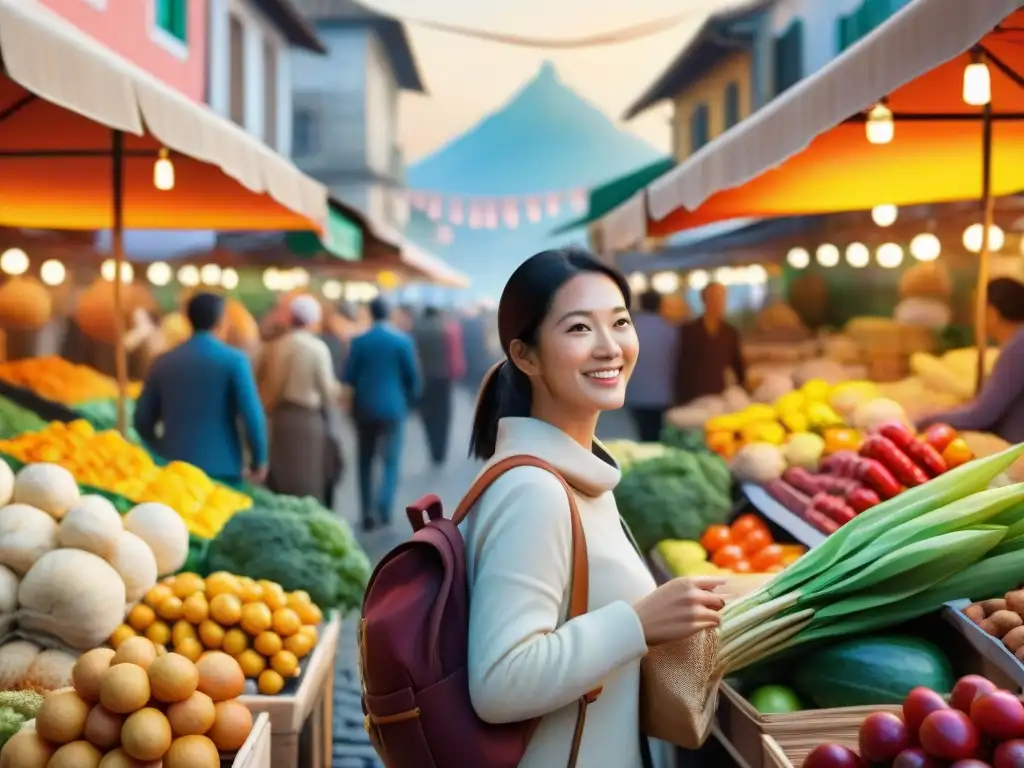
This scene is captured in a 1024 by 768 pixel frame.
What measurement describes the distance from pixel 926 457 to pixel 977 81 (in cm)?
156

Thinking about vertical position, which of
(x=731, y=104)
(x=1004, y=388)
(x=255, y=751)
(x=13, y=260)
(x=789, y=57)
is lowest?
(x=255, y=751)

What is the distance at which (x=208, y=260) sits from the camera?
47.9 ft

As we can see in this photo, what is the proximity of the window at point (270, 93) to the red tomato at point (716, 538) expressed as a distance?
20.2 metres

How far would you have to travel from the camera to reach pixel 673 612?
2.16m

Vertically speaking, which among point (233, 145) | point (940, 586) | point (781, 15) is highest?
point (781, 15)

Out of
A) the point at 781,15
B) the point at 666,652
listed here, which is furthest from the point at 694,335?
the point at 781,15

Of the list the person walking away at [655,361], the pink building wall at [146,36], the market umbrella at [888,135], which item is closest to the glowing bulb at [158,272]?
the pink building wall at [146,36]

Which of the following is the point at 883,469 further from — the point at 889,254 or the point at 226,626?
the point at 889,254

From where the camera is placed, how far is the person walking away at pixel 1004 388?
526 centimetres

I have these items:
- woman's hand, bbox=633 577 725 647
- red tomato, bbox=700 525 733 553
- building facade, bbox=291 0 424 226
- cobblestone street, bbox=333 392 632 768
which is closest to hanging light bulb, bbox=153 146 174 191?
cobblestone street, bbox=333 392 632 768

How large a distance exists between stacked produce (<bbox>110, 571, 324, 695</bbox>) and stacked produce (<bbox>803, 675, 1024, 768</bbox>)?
7.06 feet

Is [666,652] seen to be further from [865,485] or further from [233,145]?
[233,145]

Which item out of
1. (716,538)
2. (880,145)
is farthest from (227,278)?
(716,538)

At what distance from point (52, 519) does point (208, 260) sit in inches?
436
